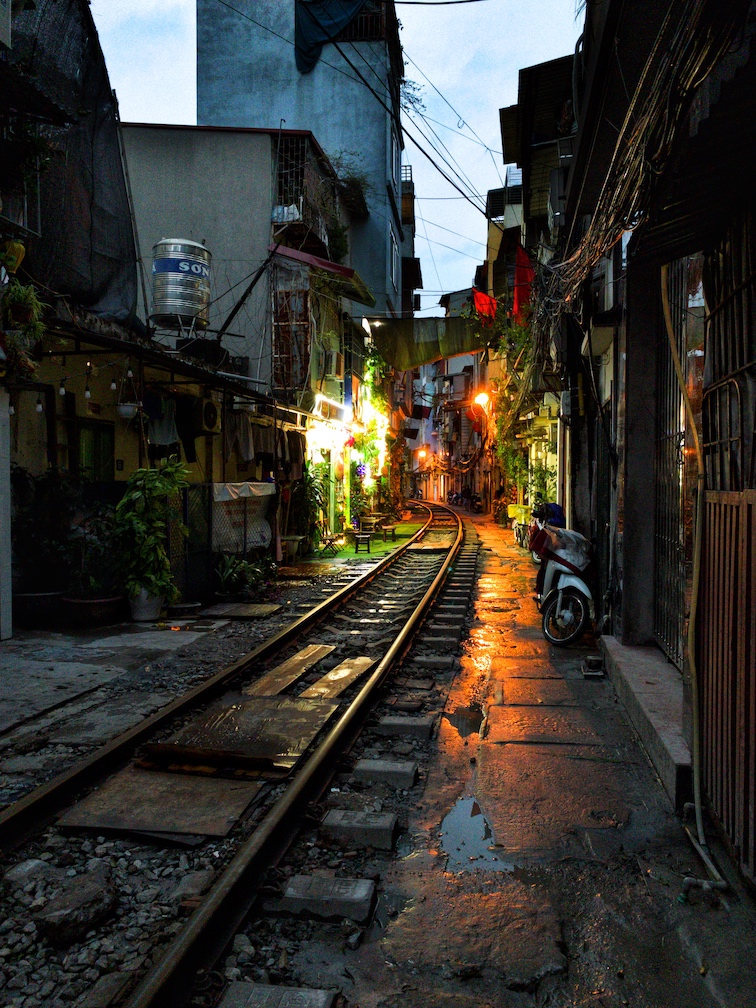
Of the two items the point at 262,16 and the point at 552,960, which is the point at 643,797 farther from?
the point at 262,16

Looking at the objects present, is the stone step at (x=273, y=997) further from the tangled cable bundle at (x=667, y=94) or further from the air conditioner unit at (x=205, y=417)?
the air conditioner unit at (x=205, y=417)

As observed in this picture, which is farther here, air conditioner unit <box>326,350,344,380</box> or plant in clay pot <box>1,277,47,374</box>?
air conditioner unit <box>326,350,344,380</box>

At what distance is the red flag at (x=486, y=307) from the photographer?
21.1 meters

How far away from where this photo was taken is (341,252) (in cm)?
2341

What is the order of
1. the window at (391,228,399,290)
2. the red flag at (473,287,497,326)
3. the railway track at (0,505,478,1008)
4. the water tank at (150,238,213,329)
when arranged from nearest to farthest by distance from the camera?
the railway track at (0,505,478,1008), the water tank at (150,238,213,329), the red flag at (473,287,497,326), the window at (391,228,399,290)

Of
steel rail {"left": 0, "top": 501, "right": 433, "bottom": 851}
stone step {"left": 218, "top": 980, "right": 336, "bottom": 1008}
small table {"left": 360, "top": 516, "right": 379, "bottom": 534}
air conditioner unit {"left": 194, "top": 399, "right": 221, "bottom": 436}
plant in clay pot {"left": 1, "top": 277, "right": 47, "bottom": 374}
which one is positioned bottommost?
stone step {"left": 218, "top": 980, "right": 336, "bottom": 1008}

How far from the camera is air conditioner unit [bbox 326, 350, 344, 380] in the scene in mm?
22906

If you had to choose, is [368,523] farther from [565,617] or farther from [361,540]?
[565,617]

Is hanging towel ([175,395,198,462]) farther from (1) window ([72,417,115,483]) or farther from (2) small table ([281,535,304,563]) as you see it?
(2) small table ([281,535,304,563])

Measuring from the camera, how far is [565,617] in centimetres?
914

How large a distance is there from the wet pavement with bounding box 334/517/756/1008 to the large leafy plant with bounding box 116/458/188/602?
5.60 m

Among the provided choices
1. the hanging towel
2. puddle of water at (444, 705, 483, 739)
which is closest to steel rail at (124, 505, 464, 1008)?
puddle of water at (444, 705, 483, 739)

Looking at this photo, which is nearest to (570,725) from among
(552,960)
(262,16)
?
(552,960)

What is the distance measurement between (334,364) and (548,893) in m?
21.3
